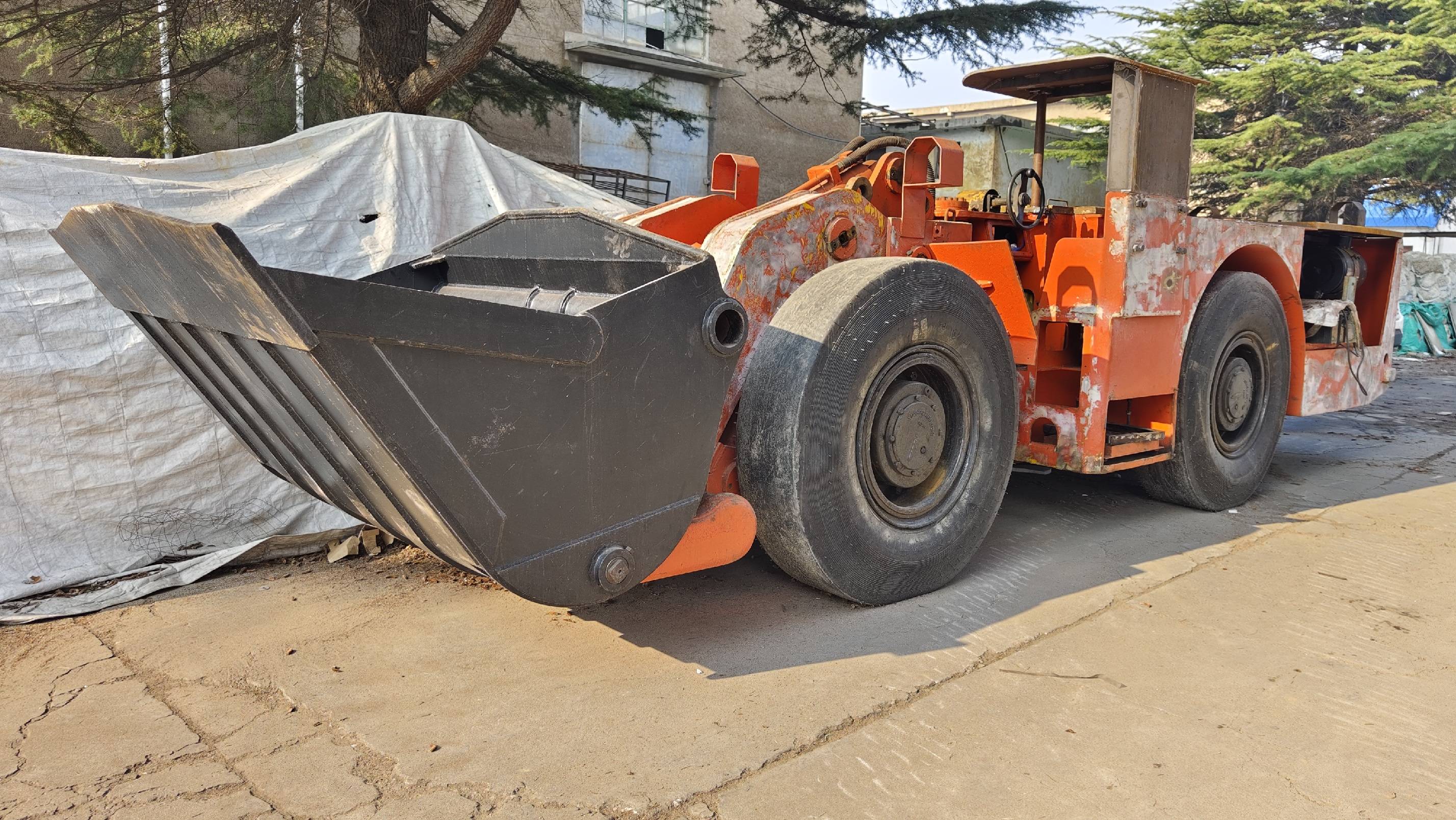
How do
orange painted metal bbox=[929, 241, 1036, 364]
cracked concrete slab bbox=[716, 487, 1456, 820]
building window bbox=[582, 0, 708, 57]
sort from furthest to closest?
building window bbox=[582, 0, 708, 57]
orange painted metal bbox=[929, 241, 1036, 364]
cracked concrete slab bbox=[716, 487, 1456, 820]

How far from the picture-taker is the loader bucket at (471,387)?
8.20ft

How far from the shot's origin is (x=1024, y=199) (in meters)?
5.02

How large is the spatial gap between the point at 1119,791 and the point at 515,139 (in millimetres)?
14338

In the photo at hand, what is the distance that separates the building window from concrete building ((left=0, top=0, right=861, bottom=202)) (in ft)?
0.06

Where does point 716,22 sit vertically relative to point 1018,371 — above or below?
above

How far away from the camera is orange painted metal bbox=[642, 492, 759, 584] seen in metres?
3.37

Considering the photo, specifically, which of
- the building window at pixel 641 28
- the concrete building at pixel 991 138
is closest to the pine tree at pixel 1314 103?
the concrete building at pixel 991 138

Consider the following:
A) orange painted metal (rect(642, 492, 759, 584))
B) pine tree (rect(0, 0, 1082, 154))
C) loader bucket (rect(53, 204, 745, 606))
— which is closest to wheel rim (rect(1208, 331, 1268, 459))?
orange painted metal (rect(642, 492, 759, 584))

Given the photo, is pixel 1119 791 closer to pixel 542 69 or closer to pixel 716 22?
pixel 542 69

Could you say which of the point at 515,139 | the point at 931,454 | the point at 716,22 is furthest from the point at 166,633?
the point at 716,22

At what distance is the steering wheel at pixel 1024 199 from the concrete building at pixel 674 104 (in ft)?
29.8

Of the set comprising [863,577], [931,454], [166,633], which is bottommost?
[166,633]

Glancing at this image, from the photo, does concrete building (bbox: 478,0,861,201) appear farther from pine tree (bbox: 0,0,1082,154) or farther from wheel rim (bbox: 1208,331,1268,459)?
wheel rim (bbox: 1208,331,1268,459)

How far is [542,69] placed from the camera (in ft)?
28.9
